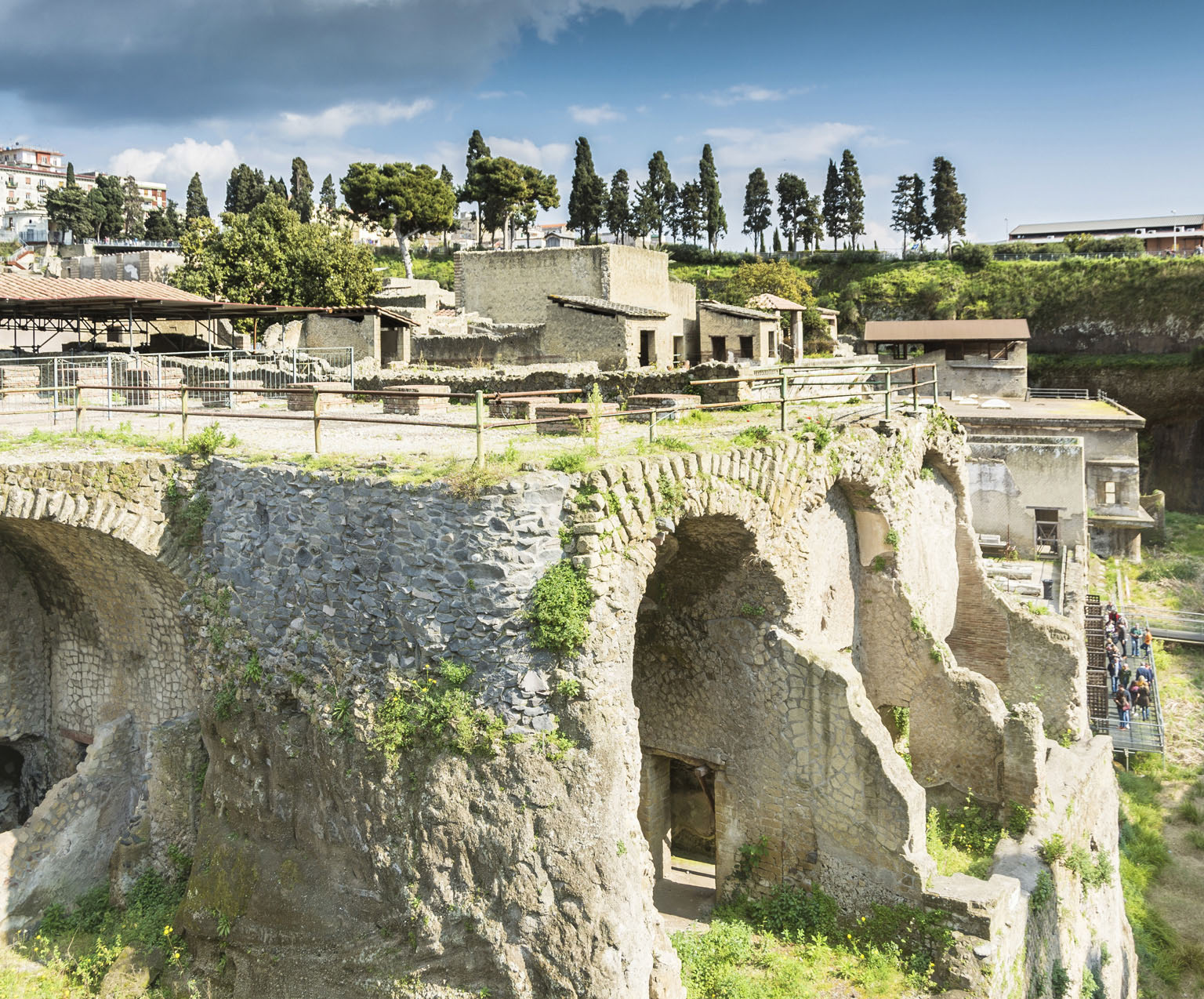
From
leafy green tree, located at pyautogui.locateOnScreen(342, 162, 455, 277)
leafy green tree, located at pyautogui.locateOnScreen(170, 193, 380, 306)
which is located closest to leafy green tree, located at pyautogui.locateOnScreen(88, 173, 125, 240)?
leafy green tree, located at pyautogui.locateOnScreen(342, 162, 455, 277)

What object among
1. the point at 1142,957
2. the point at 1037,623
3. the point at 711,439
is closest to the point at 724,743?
the point at 711,439

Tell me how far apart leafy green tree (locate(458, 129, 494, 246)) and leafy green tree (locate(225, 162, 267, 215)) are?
1808cm

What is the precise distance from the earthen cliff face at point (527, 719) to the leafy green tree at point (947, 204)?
63252 mm

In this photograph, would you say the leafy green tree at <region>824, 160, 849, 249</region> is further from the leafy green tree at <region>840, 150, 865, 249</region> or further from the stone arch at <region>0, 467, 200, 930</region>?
the stone arch at <region>0, 467, 200, 930</region>

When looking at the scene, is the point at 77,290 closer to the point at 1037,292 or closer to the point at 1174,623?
the point at 1174,623

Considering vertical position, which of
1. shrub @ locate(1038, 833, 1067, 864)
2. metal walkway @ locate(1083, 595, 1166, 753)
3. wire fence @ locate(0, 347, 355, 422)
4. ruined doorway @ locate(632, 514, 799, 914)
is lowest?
metal walkway @ locate(1083, 595, 1166, 753)

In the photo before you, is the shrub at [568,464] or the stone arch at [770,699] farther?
the stone arch at [770,699]

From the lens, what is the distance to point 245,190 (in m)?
77.2

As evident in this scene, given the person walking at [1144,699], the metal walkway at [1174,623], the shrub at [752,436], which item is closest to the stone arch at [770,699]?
the shrub at [752,436]

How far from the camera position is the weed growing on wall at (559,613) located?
27.5 feet

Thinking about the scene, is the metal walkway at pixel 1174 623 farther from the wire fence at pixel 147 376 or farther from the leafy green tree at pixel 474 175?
the leafy green tree at pixel 474 175

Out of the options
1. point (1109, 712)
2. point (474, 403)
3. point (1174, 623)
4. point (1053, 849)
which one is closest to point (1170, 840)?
point (1109, 712)

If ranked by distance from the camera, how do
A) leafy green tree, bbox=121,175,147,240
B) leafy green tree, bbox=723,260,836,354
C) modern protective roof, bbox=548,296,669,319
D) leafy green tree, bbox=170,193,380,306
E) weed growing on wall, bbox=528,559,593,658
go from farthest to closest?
leafy green tree, bbox=121,175,147,240
leafy green tree, bbox=723,260,836,354
leafy green tree, bbox=170,193,380,306
modern protective roof, bbox=548,296,669,319
weed growing on wall, bbox=528,559,593,658

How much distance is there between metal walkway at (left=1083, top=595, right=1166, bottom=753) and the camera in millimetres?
20406
